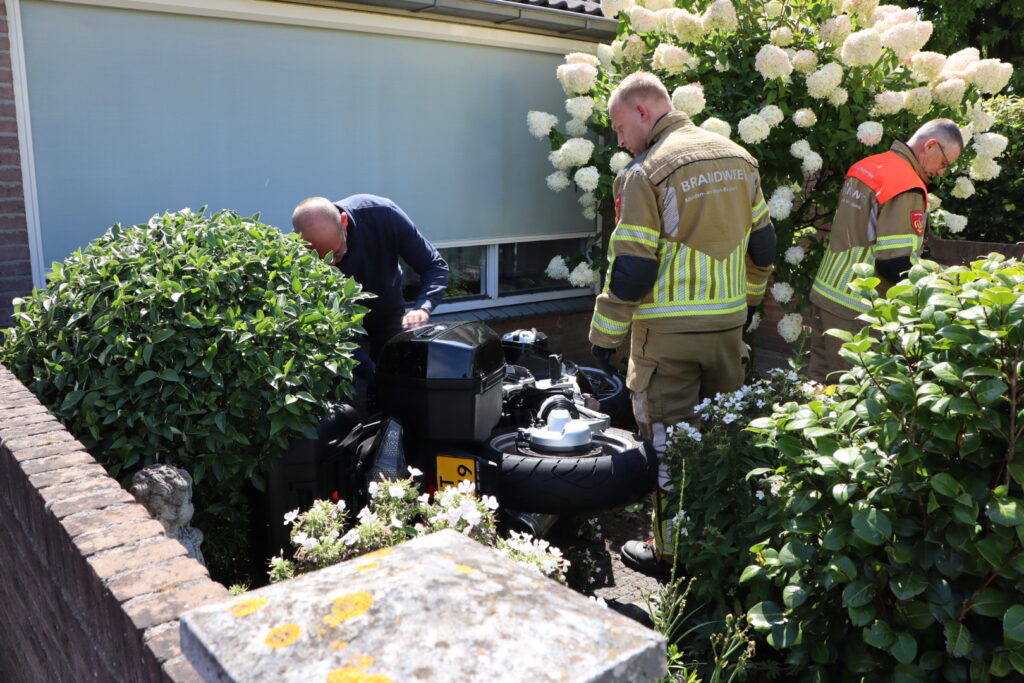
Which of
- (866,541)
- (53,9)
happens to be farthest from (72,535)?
(53,9)

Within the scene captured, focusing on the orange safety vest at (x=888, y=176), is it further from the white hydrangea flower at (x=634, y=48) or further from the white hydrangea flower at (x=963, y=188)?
the white hydrangea flower at (x=634, y=48)

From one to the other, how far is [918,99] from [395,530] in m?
4.43

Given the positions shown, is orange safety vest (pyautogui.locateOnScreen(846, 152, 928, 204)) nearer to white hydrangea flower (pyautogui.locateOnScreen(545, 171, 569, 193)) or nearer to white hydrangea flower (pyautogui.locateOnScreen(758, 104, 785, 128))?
white hydrangea flower (pyautogui.locateOnScreen(758, 104, 785, 128))

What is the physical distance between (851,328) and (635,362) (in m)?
1.53

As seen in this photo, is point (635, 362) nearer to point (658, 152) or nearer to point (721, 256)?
point (721, 256)

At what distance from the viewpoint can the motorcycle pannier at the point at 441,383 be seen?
3.36m

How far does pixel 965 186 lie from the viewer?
5.75 m

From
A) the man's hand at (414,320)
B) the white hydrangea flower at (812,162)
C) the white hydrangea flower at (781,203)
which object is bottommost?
the man's hand at (414,320)

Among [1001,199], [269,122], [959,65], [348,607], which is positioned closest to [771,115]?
[959,65]

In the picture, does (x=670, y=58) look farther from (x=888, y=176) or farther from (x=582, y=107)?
(x=888, y=176)

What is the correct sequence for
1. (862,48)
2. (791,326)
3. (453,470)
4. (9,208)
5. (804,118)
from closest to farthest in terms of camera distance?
(453,470)
(9,208)
(862,48)
(804,118)
(791,326)

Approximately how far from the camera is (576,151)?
221 inches

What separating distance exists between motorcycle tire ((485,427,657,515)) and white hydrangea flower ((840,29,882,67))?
2962 mm

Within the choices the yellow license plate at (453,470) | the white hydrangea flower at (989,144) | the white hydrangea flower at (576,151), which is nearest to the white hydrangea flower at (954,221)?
the white hydrangea flower at (989,144)
